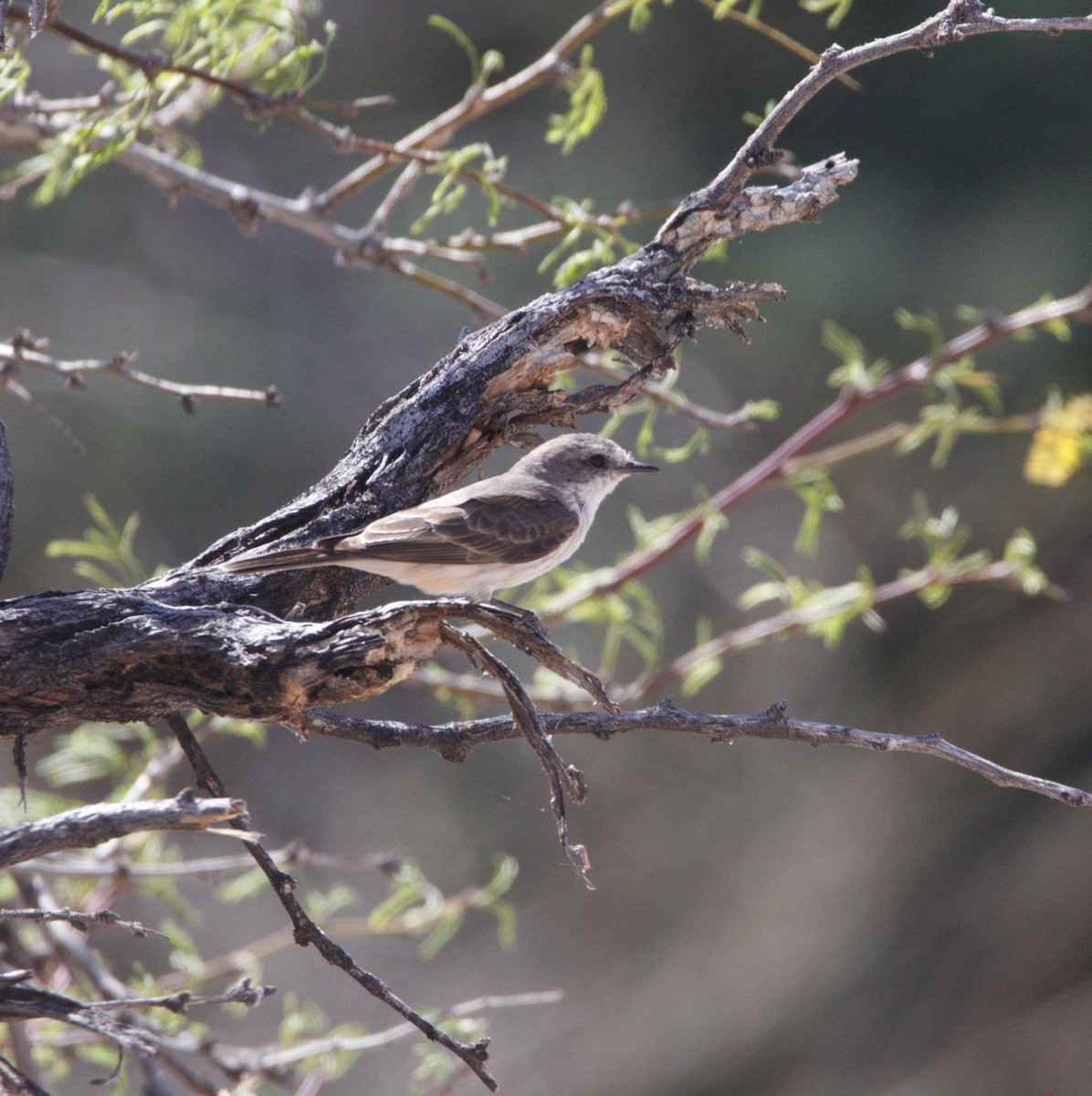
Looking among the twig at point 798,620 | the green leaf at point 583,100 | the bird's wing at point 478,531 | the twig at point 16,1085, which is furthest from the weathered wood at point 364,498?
the twig at point 798,620

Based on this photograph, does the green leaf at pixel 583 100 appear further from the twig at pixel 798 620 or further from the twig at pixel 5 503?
the twig at pixel 5 503

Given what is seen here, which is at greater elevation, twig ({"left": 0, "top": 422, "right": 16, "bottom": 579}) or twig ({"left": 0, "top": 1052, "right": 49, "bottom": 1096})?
twig ({"left": 0, "top": 422, "right": 16, "bottom": 579})

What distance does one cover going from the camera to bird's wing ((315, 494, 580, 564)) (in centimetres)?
→ 313

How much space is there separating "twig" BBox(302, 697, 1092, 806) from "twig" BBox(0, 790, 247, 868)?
23.6 inches

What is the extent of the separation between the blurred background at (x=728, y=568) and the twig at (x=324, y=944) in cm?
529

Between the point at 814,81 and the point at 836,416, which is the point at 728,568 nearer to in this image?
the point at 836,416

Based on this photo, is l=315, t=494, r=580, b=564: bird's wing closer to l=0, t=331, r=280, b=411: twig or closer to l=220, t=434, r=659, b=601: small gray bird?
l=220, t=434, r=659, b=601: small gray bird

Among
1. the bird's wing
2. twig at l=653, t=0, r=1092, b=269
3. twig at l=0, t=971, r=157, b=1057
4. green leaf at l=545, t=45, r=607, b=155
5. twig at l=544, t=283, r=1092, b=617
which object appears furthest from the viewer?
twig at l=544, t=283, r=1092, b=617

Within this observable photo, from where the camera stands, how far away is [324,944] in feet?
8.01

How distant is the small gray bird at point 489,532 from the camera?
2891 mm

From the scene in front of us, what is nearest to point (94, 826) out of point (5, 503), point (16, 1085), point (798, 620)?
point (16, 1085)

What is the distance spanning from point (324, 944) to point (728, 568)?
21.0 feet

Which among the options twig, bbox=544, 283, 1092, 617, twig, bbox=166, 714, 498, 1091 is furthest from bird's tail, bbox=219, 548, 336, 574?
twig, bbox=544, 283, 1092, 617

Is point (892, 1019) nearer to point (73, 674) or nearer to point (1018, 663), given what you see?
point (1018, 663)
